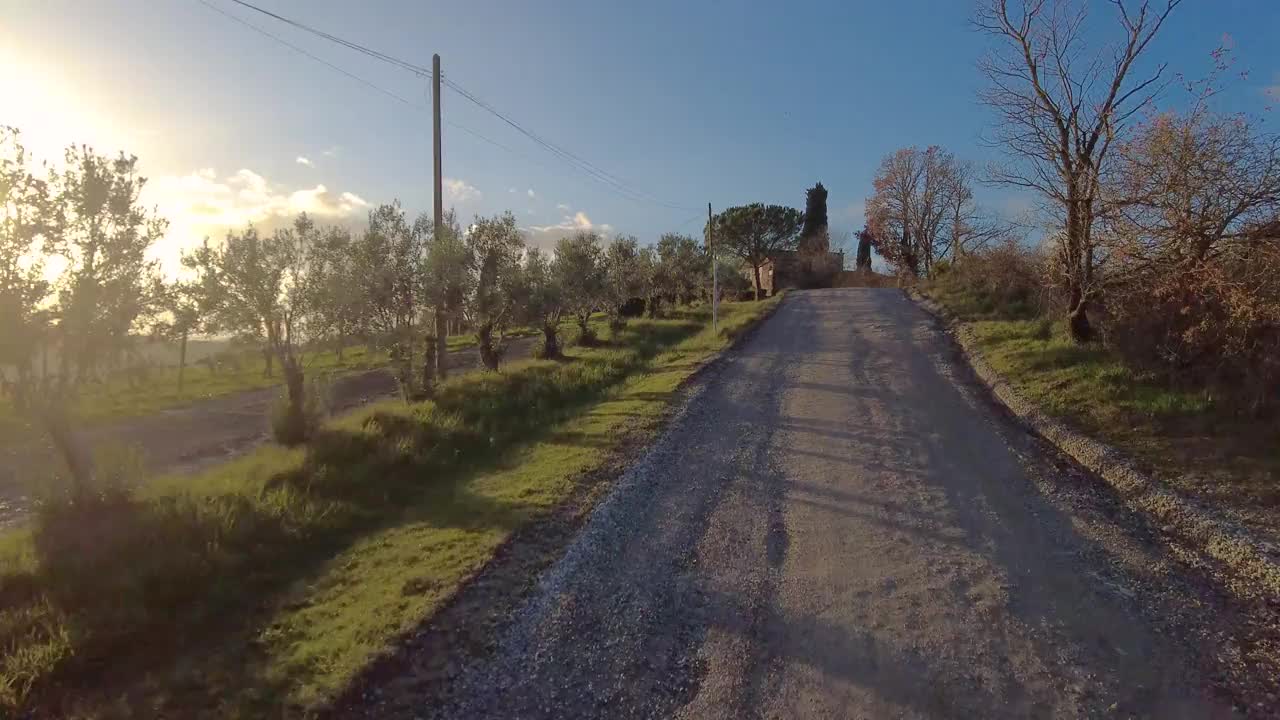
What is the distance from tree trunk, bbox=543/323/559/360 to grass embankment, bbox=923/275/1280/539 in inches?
A: 534

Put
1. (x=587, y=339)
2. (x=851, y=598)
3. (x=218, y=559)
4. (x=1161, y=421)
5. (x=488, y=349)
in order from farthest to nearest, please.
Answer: (x=587, y=339), (x=488, y=349), (x=1161, y=421), (x=218, y=559), (x=851, y=598)

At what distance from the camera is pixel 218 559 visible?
7406 mm

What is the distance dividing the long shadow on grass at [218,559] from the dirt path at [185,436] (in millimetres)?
2594

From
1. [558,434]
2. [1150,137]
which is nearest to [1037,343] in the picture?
[1150,137]

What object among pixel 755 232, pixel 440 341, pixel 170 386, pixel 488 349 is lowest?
pixel 170 386

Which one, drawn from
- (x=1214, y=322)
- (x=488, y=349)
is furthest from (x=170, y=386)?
(x=1214, y=322)

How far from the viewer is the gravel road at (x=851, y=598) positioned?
4.81m

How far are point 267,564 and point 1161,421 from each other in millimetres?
12747

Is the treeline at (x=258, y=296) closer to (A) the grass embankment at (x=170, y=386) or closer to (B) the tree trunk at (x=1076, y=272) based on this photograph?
(A) the grass embankment at (x=170, y=386)

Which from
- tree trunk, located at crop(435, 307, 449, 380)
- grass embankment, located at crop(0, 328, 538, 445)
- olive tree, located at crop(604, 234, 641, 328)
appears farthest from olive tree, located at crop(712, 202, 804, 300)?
tree trunk, located at crop(435, 307, 449, 380)

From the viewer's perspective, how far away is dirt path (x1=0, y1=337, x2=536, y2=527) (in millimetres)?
11700

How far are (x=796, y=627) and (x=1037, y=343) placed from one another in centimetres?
1494

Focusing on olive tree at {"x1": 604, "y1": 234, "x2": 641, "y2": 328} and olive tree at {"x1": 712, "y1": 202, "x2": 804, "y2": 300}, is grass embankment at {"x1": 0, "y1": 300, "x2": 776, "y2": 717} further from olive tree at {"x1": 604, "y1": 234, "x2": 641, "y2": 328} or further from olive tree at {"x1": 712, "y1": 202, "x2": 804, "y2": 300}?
olive tree at {"x1": 712, "y1": 202, "x2": 804, "y2": 300}

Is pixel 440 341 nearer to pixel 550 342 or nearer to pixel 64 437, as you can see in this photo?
pixel 550 342
